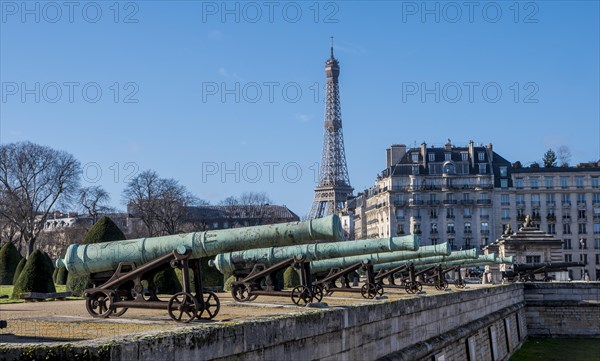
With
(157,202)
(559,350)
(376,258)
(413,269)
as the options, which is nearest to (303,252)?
(376,258)

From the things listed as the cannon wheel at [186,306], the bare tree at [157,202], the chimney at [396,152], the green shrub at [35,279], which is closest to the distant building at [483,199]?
the chimney at [396,152]

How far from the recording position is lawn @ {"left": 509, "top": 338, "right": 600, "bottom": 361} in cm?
3525

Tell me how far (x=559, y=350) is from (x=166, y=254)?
98.0 feet

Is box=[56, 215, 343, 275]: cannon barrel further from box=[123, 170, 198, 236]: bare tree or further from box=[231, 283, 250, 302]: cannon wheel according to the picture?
box=[123, 170, 198, 236]: bare tree

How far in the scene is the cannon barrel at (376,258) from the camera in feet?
90.9

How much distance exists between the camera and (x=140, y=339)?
26.7 feet

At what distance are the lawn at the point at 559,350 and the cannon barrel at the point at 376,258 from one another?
775 centimetres

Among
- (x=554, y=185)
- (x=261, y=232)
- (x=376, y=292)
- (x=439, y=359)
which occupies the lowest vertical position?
(x=439, y=359)

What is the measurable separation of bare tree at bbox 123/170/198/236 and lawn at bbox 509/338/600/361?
36025 mm

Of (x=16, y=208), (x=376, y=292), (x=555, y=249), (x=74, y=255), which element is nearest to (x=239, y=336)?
(x=74, y=255)

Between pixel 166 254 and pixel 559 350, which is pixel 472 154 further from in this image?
pixel 166 254

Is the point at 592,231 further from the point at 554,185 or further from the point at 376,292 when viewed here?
the point at 376,292

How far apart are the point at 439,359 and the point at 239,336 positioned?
39.7 feet

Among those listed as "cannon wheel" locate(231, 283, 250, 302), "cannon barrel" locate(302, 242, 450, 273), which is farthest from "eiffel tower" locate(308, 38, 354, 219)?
"cannon wheel" locate(231, 283, 250, 302)
